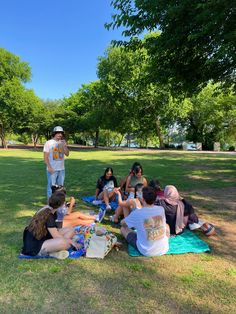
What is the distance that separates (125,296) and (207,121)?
43.7 m

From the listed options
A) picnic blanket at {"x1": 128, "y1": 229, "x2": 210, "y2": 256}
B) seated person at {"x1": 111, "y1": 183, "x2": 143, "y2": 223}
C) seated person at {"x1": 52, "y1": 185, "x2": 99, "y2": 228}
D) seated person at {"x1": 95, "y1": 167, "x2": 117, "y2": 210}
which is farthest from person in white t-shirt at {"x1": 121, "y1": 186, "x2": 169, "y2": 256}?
seated person at {"x1": 95, "y1": 167, "x2": 117, "y2": 210}

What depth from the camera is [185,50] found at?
823 centimetres

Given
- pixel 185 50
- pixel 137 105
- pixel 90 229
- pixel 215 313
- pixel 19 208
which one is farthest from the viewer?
pixel 137 105

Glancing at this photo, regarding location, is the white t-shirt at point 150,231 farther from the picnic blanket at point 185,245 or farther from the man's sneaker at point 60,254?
the man's sneaker at point 60,254

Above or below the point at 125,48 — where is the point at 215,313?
below

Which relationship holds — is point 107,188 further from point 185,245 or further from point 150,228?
point 150,228

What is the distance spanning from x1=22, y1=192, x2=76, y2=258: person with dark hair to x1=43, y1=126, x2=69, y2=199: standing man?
2475mm

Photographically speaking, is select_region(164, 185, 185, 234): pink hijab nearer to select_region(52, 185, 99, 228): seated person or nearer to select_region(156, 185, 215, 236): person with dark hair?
select_region(156, 185, 215, 236): person with dark hair

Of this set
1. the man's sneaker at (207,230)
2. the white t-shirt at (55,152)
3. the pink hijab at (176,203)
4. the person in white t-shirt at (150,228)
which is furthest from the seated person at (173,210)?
the white t-shirt at (55,152)

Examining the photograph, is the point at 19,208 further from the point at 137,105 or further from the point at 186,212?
the point at 137,105

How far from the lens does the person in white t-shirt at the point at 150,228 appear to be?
14.0 feet

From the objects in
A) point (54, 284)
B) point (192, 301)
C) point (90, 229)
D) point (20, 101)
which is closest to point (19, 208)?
point (90, 229)

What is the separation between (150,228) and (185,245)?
0.89 meters

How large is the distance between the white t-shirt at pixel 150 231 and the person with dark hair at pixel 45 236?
1.16 metres
